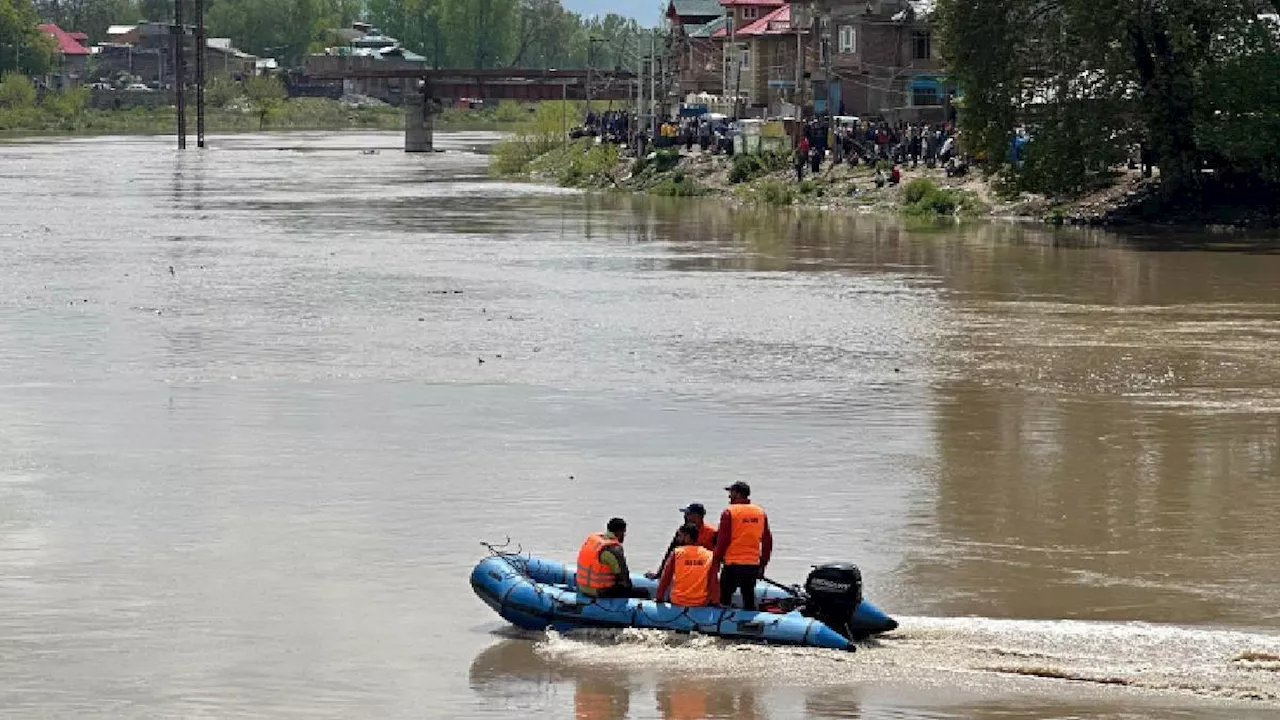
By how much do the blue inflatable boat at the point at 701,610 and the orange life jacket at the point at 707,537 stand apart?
0.54 metres

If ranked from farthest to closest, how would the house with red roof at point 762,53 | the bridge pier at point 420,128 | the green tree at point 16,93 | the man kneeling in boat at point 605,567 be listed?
the green tree at point 16,93
the bridge pier at point 420,128
the house with red roof at point 762,53
the man kneeling in boat at point 605,567

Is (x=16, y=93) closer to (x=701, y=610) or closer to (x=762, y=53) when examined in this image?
(x=762, y=53)

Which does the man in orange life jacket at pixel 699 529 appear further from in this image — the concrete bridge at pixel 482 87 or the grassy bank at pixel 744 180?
the concrete bridge at pixel 482 87

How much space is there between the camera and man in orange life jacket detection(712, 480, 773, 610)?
1872cm

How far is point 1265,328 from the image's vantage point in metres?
41.7

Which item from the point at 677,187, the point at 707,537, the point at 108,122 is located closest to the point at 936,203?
the point at 677,187

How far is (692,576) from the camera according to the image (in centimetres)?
1881

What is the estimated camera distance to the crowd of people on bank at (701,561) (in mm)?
18766

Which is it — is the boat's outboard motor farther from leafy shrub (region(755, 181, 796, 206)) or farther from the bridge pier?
the bridge pier

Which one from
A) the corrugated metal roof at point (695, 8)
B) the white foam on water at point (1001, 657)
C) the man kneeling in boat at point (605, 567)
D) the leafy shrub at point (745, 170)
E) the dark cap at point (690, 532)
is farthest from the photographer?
the corrugated metal roof at point (695, 8)

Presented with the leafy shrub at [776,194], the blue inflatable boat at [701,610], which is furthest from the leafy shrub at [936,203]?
the blue inflatable boat at [701,610]

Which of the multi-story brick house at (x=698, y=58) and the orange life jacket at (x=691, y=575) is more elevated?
the multi-story brick house at (x=698, y=58)

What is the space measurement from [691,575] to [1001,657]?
257 cm

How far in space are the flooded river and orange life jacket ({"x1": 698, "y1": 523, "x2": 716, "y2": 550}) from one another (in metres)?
0.89
